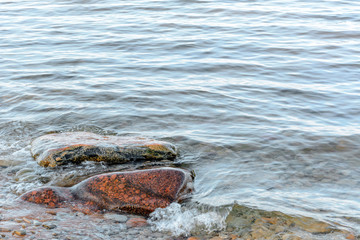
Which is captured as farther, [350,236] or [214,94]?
[214,94]

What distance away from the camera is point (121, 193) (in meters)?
5.24

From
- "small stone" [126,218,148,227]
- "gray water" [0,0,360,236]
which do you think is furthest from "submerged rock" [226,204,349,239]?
"small stone" [126,218,148,227]

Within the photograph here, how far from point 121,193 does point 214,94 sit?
172 inches

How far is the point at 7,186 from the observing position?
559cm

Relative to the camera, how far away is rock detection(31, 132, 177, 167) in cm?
605

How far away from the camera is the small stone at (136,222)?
485 cm

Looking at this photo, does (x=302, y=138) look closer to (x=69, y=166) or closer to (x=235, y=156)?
(x=235, y=156)

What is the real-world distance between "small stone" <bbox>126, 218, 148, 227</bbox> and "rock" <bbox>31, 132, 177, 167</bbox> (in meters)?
1.29

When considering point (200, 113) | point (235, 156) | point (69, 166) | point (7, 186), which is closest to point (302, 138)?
point (235, 156)

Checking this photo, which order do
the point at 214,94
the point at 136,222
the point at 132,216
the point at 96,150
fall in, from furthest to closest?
the point at 214,94 → the point at 96,150 → the point at 132,216 → the point at 136,222

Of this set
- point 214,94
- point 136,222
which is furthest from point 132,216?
point 214,94

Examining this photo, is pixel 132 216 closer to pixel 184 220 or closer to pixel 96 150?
pixel 184 220

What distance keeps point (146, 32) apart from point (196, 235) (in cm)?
1060

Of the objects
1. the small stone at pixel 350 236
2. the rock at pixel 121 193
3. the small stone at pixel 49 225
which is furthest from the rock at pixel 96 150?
the small stone at pixel 350 236
